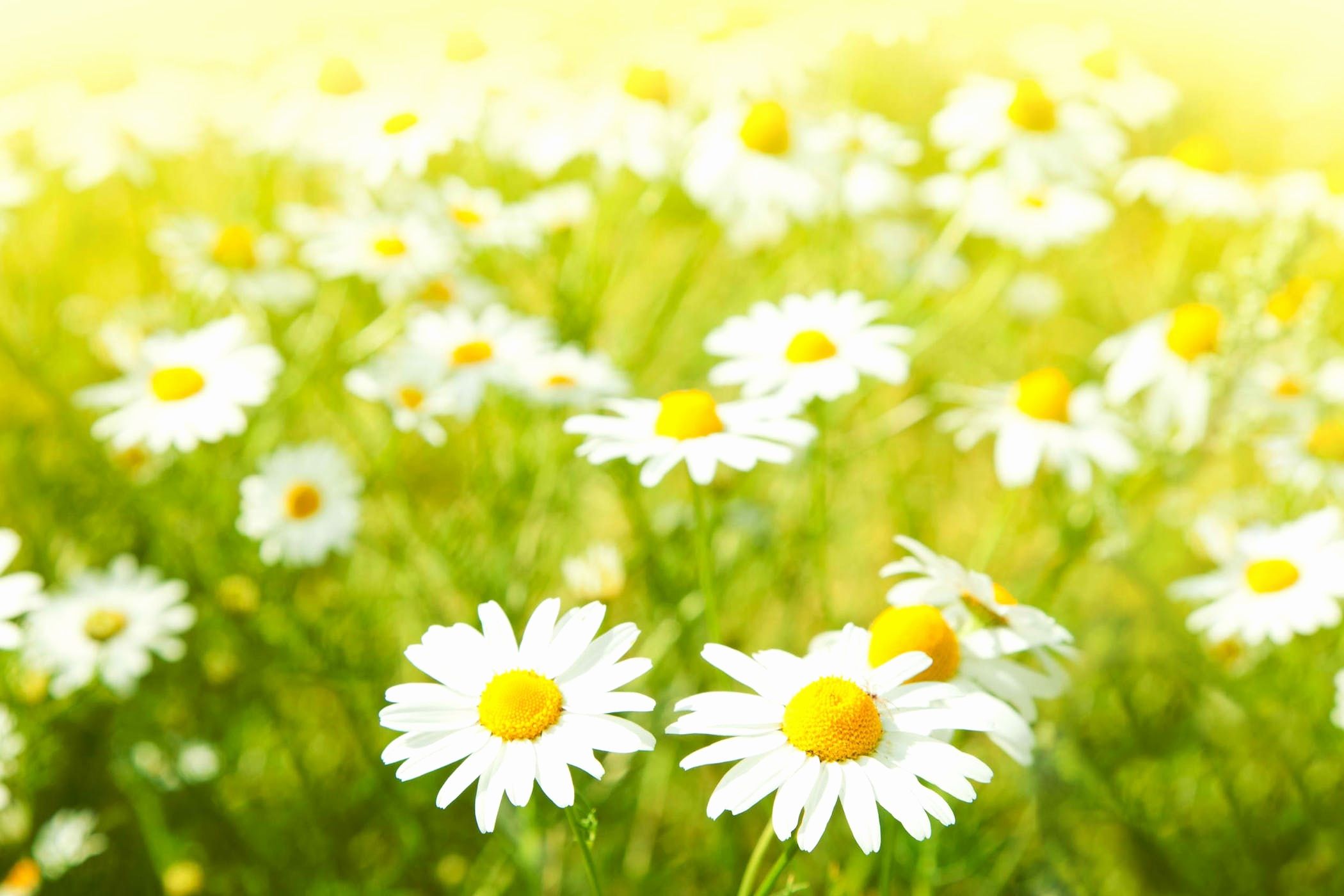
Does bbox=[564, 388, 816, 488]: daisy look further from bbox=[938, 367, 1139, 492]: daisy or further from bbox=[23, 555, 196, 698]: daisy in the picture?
bbox=[23, 555, 196, 698]: daisy

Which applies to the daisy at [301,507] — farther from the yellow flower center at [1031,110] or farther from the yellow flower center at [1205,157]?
the yellow flower center at [1205,157]

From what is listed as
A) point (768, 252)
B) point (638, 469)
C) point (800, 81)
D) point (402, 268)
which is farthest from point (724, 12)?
point (638, 469)

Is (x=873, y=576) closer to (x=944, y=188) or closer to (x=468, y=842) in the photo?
(x=944, y=188)

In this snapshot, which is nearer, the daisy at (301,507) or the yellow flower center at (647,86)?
the daisy at (301,507)

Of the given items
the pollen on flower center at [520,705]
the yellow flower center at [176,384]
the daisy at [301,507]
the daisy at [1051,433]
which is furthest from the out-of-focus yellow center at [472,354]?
the pollen on flower center at [520,705]

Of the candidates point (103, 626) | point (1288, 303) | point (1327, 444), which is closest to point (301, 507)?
point (103, 626)

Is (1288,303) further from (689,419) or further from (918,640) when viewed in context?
(918,640)
